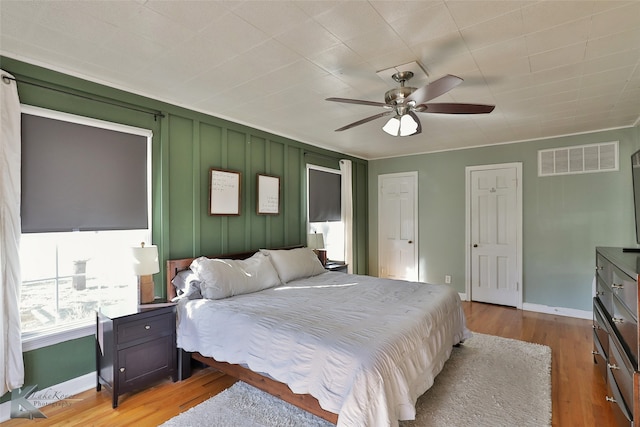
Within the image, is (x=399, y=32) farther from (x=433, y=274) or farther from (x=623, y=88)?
(x=433, y=274)

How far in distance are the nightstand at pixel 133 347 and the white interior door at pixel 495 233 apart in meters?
4.53

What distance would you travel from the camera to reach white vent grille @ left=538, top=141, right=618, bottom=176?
4215mm

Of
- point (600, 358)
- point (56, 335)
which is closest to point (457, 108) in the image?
point (600, 358)

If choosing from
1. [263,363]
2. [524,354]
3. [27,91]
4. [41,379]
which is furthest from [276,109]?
[524,354]

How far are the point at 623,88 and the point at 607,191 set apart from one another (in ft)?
6.38

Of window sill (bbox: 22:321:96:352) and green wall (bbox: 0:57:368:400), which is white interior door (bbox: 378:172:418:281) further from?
window sill (bbox: 22:321:96:352)

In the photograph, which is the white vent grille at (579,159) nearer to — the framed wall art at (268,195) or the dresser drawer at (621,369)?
the dresser drawer at (621,369)

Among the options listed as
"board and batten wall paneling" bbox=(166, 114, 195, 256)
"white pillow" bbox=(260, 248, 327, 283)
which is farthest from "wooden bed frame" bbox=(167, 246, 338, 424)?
"white pillow" bbox=(260, 248, 327, 283)

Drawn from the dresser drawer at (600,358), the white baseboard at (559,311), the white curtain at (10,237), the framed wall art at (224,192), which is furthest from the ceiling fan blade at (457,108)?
the white baseboard at (559,311)

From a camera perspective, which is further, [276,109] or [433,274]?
[433,274]

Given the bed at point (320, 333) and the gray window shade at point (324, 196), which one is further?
the gray window shade at point (324, 196)

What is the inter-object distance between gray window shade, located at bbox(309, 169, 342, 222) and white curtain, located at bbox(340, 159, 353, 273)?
0.32 ft

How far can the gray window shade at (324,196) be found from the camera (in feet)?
16.6

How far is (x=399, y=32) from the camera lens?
200cm
